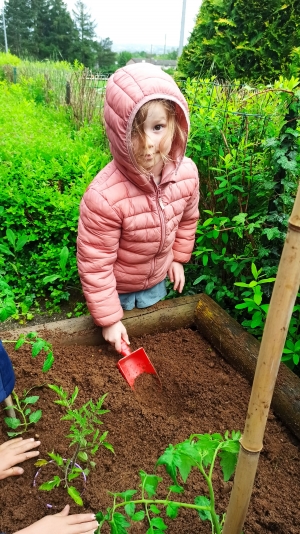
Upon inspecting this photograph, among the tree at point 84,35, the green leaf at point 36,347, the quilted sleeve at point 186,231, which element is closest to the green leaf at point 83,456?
the green leaf at point 36,347

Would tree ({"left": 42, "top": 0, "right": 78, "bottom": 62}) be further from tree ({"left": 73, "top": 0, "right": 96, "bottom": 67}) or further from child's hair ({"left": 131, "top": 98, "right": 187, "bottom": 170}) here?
child's hair ({"left": 131, "top": 98, "right": 187, "bottom": 170})

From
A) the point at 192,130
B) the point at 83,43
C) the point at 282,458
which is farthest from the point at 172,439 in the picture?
the point at 83,43

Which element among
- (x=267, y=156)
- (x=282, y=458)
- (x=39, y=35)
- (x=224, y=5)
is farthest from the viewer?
(x=39, y=35)

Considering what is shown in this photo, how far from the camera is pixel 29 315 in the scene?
9.91 ft

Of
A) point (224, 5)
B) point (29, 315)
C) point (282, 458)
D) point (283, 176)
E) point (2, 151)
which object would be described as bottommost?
point (29, 315)

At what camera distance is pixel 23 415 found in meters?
1.78

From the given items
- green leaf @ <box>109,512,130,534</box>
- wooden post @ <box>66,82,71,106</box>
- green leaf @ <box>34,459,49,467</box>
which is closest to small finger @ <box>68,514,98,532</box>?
green leaf @ <box>34,459,49,467</box>

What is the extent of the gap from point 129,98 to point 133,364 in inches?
49.2

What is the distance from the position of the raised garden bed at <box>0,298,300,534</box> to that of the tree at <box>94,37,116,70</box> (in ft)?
175

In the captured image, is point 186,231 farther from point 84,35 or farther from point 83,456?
point 84,35

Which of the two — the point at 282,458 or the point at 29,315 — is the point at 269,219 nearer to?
the point at 282,458

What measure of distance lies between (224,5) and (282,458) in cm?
699

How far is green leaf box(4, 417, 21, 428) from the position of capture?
174 cm

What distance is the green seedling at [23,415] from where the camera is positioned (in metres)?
1.75
